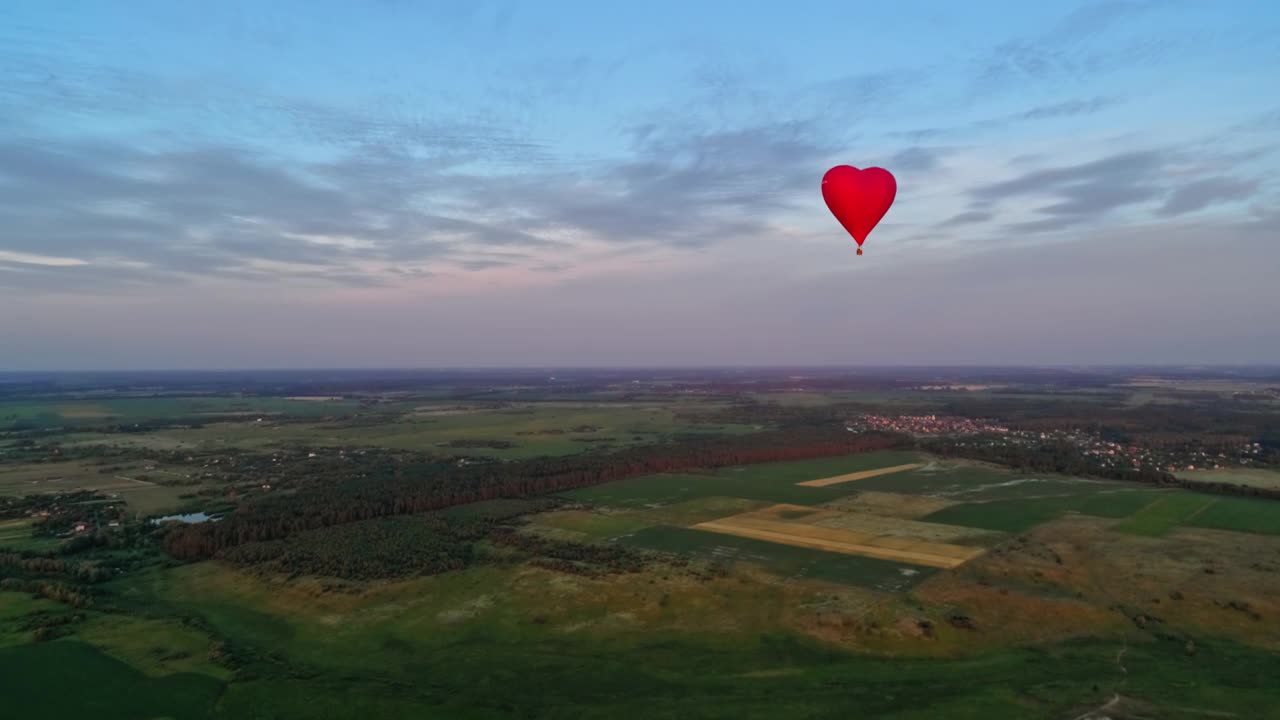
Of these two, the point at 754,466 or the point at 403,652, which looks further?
the point at 754,466

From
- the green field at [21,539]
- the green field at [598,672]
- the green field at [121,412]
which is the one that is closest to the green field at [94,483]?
the green field at [21,539]

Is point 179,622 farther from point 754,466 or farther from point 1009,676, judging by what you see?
point 754,466

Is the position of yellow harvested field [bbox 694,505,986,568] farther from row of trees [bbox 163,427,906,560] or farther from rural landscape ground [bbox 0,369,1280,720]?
row of trees [bbox 163,427,906,560]

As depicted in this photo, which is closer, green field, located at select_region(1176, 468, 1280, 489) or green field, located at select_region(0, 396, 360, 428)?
green field, located at select_region(1176, 468, 1280, 489)

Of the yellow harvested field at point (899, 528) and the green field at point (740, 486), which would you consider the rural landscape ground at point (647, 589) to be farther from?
the green field at point (740, 486)

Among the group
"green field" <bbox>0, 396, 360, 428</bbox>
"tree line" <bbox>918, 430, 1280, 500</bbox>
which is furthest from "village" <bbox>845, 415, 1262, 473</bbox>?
"green field" <bbox>0, 396, 360, 428</bbox>

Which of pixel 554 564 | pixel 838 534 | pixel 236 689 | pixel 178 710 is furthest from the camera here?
pixel 838 534

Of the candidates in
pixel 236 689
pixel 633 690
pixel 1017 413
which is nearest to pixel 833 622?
pixel 633 690
